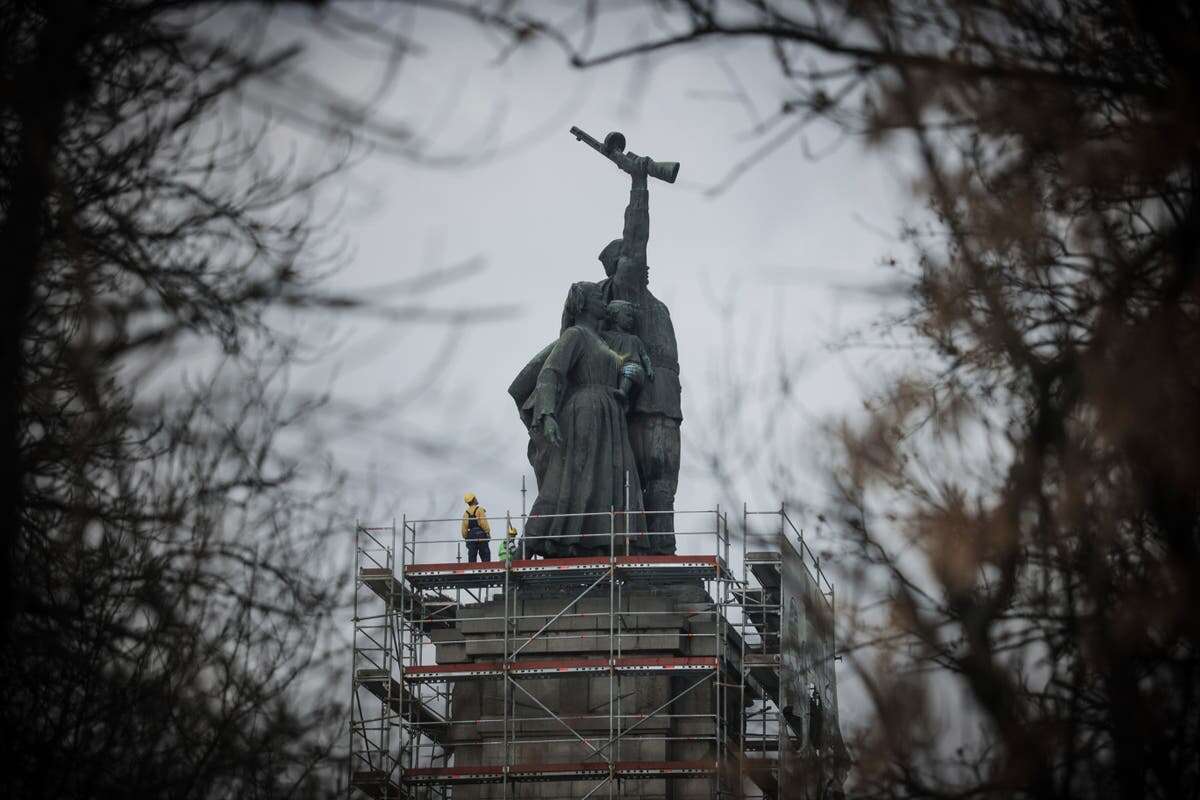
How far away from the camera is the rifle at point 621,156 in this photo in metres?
33.0

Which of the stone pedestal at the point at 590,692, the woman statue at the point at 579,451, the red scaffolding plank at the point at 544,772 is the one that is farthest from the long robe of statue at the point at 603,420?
the red scaffolding plank at the point at 544,772

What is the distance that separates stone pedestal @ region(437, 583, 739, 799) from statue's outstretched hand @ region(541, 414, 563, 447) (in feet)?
6.61

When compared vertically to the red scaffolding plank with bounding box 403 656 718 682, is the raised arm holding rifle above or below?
above

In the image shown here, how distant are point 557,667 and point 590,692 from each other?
2.02 ft

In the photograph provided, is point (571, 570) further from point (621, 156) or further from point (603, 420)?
point (621, 156)

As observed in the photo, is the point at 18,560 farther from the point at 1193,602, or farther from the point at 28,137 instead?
the point at 1193,602

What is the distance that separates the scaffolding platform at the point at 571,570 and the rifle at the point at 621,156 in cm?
576

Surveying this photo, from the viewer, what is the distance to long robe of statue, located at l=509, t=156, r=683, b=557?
1238 inches

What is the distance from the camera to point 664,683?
3048cm

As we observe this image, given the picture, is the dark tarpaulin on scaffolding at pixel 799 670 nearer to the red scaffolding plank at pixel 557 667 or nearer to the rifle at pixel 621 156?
the red scaffolding plank at pixel 557 667

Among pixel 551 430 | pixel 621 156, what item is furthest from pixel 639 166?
pixel 551 430

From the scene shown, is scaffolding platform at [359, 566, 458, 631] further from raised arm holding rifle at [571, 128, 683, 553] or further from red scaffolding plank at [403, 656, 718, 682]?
raised arm holding rifle at [571, 128, 683, 553]

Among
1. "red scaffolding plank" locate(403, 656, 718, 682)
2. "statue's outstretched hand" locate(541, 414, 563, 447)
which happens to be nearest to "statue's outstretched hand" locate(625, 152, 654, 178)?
"statue's outstretched hand" locate(541, 414, 563, 447)

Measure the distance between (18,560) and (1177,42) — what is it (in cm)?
759
